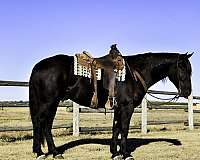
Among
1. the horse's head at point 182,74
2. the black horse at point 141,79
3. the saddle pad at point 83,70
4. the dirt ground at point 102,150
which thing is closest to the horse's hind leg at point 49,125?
the dirt ground at point 102,150

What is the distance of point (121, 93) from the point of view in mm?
7695

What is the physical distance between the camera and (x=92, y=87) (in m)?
7.84

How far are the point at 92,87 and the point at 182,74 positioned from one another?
1.82 m

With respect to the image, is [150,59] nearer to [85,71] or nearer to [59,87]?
[85,71]

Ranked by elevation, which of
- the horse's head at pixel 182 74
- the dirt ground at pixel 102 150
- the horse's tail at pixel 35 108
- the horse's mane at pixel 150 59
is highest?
the horse's mane at pixel 150 59

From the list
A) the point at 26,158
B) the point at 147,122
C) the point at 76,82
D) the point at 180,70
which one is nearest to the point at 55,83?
the point at 76,82

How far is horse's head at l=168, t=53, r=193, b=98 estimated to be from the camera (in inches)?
318

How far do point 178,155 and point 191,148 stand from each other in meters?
1.35

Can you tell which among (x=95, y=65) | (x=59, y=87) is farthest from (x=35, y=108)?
(x=95, y=65)

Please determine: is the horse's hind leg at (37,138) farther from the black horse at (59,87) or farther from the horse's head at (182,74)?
the horse's head at (182,74)

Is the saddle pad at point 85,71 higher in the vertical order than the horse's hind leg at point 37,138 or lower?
higher

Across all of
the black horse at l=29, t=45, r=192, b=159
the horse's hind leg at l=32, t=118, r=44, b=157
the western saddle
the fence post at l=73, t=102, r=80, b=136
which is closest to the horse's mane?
the black horse at l=29, t=45, r=192, b=159

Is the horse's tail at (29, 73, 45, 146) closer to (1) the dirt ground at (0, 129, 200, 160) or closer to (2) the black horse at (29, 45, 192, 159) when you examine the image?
(2) the black horse at (29, 45, 192, 159)

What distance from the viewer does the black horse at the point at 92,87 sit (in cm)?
756
